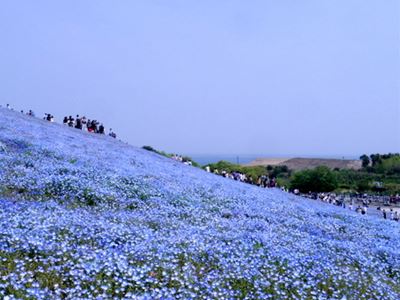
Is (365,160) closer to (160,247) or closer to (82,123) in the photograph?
(82,123)

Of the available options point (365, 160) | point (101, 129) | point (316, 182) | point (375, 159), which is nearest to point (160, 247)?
point (101, 129)

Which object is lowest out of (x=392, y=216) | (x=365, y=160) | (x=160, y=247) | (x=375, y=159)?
(x=392, y=216)

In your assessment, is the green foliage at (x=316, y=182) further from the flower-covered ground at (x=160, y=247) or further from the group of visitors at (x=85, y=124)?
the flower-covered ground at (x=160, y=247)

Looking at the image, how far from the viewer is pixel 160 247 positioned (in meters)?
6.70

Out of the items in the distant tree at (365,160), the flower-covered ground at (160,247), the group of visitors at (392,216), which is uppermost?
the distant tree at (365,160)

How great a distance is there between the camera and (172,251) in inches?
262

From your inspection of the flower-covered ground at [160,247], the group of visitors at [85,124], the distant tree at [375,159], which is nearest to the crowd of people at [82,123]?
the group of visitors at [85,124]

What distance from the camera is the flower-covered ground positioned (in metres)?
5.38

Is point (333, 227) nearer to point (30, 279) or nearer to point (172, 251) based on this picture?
point (172, 251)

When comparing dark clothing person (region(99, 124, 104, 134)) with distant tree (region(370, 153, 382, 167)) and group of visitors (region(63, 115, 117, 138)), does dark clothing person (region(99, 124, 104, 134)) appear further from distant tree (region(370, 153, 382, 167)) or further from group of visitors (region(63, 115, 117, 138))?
distant tree (region(370, 153, 382, 167))

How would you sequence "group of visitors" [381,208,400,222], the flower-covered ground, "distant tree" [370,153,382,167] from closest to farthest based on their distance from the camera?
the flower-covered ground
"group of visitors" [381,208,400,222]
"distant tree" [370,153,382,167]

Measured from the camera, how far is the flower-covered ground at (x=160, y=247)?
538 cm

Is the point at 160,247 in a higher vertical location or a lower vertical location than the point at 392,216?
higher

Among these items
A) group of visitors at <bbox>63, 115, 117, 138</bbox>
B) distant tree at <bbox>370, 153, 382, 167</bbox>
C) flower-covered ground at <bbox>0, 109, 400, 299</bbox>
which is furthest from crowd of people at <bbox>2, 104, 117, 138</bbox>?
distant tree at <bbox>370, 153, 382, 167</bbox>
